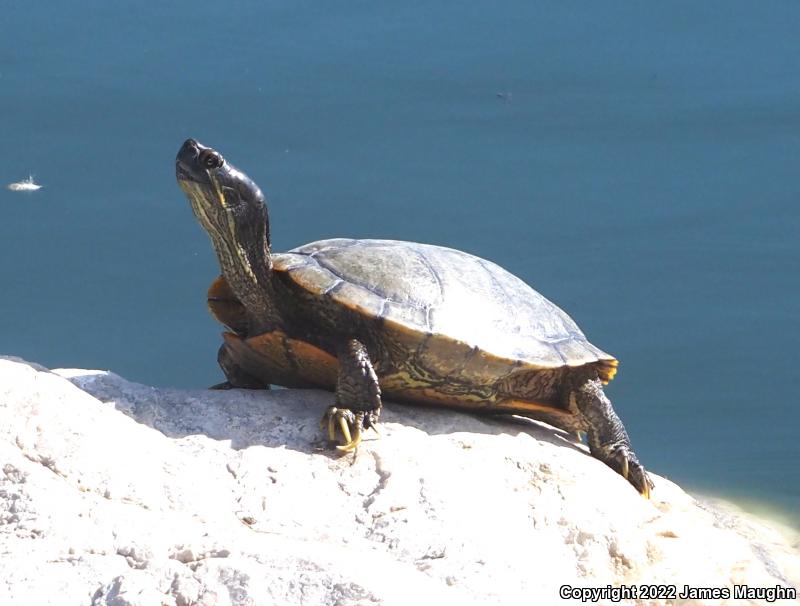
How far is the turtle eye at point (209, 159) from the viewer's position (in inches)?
157

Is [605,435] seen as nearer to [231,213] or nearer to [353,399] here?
[353,399]

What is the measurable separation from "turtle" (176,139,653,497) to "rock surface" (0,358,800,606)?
14 centimetres

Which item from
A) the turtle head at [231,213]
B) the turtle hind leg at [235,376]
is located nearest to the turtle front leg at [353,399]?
the turtle head at [231,213]

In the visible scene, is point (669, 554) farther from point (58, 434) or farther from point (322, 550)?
point (58, 434)

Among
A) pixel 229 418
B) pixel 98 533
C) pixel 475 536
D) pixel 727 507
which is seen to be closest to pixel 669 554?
pixel 475 536

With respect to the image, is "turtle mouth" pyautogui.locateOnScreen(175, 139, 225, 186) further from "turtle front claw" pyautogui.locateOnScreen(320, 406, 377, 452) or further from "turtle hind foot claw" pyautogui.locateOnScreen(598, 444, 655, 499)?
"turtle hind foot claw" pyautogui.locateOnScreen(598, 444, 655, 499)

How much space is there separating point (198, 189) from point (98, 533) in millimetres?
1498

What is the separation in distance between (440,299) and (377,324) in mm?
262

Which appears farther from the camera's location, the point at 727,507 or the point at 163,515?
the point at 727,507

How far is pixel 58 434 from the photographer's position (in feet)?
10.6

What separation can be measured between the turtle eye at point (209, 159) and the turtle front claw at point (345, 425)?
91cm

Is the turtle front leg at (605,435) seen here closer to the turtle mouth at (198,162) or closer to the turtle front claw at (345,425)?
the turtle front claw at (345,425)

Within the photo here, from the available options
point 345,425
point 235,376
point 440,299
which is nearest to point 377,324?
point 440,299

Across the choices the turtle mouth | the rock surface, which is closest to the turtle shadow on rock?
the rock surface
